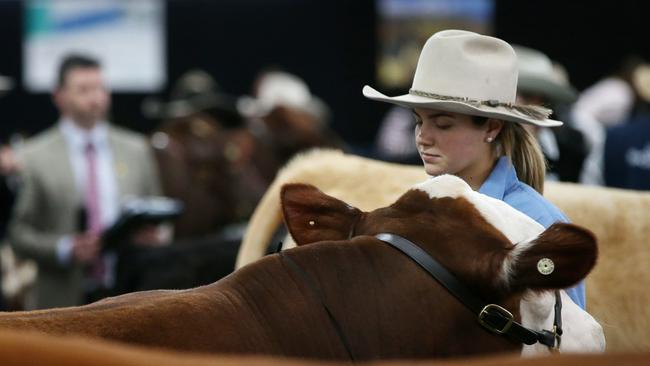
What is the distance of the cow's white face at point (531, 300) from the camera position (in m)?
2.26

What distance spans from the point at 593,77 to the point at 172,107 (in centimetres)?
517

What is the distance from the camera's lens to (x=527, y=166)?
9.97 feet

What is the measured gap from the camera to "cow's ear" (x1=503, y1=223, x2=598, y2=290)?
2156mm

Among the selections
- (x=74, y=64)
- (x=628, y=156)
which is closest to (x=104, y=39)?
(x=74, y=64)

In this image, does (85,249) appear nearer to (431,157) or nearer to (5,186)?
(5,186)

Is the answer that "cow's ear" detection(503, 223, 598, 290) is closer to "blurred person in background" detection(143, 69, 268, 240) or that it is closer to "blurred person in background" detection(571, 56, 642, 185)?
"blurred person in background" detection(143, 69, 268, 240)

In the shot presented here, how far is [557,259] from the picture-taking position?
85.0 inches

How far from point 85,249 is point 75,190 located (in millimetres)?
408

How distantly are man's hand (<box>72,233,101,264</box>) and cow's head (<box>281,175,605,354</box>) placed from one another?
339cm

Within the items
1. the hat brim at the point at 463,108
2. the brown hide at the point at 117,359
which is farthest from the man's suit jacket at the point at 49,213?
the brown hide at the point at 117,359

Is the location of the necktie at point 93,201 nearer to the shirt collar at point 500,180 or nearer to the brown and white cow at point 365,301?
the shirt collar at point 500,180

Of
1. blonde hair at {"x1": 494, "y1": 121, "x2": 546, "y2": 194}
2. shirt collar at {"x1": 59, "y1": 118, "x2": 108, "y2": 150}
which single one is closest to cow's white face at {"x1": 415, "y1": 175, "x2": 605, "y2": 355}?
blonde hair at {"x1": 494, "y1": 121, "x2": 546, "y2": 194}

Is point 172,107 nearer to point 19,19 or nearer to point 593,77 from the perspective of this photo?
point 19,19

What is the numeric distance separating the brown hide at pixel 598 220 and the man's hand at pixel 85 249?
1638 mm
